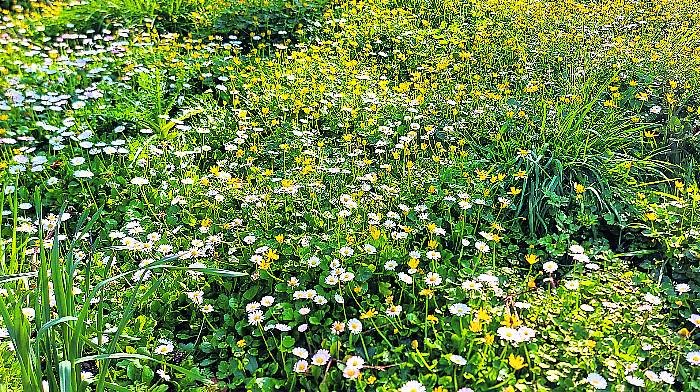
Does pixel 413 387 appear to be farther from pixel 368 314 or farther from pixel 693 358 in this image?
pixel 693 358

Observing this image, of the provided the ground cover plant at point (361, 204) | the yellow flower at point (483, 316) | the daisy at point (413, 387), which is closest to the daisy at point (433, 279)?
the ground cover plant at point (361, 204)

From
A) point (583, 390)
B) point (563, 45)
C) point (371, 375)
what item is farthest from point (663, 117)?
point (371, 375)

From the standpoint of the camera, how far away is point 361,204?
2988 mm

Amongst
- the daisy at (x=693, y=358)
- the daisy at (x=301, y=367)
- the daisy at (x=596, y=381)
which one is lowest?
the daisy at (x=301, y=367)

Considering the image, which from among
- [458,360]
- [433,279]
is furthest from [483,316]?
[433,279]

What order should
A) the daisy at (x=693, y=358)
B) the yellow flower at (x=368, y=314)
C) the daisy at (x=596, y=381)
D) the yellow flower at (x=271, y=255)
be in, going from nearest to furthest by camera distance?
the daisy at (x=596, y=381)
the daisy at (x=693, y=358)
the yellow flower at (x=368, y=314)
the yellow flower at (x=271, y=255)

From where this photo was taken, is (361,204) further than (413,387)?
Yes

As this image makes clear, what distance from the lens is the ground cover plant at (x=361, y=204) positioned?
2.25m

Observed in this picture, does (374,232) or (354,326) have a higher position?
(374,232)

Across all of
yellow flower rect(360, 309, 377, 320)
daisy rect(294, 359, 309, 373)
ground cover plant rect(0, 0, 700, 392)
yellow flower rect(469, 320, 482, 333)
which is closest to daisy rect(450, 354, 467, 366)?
ground cover plant rect(0, 0, 700, 392)

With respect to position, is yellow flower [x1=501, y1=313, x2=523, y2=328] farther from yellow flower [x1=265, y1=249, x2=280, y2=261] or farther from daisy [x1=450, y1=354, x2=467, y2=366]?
yellow flower [x1=265, y1=249, x2=280, y2=261]

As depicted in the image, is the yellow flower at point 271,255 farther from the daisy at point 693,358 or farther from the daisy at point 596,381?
the daisy at point 693,358

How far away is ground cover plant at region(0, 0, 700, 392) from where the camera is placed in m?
2.25

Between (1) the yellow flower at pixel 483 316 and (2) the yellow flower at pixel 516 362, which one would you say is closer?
(2) the yellow flower at pixel 516 362
